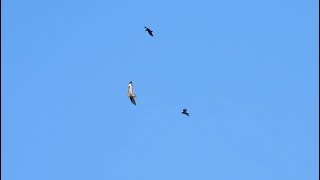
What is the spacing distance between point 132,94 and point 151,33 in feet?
34.7

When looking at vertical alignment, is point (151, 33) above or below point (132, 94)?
above

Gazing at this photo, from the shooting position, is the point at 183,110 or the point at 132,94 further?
the point at 183,110

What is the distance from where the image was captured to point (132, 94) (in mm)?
109188

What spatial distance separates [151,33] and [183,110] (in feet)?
35.7

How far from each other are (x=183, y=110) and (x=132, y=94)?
36.9 feet

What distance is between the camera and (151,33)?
11606 cm

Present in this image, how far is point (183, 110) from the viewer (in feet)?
388
